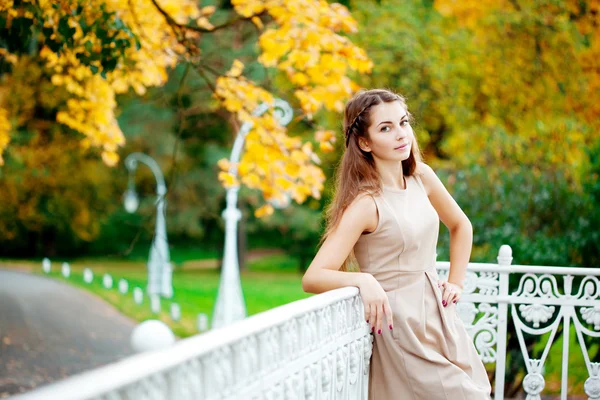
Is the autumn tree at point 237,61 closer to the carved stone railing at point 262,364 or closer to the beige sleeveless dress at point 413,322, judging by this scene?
the carved stone railing at point 262,364

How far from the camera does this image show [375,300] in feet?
10.1

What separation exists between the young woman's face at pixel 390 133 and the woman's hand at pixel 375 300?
52 centimetres

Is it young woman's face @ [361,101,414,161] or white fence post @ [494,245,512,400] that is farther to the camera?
white fence post @ [494,245,512,400]

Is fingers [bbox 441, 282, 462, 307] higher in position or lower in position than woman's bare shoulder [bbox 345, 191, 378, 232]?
lower

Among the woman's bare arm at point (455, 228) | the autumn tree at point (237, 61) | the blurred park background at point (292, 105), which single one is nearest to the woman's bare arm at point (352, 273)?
the woman's bare arm at point (455, 228)

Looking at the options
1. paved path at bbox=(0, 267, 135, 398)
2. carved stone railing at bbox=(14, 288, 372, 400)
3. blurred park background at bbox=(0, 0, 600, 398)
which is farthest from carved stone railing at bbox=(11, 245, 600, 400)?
paved path at bbox=(0, 267, 135, 398)

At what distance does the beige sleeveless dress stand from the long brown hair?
0.09 metres

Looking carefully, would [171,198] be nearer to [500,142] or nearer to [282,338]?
[500,142]

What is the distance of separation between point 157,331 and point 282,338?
38 centimetres

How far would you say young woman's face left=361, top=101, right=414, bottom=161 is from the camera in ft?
10.6

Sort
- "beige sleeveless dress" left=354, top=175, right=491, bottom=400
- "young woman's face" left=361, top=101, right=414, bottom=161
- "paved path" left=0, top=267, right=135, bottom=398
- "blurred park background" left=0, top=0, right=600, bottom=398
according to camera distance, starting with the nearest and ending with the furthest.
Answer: "beige sleeveless dress" left=354, top=175, right=491, bottom=400 → "young woman's face" left=361, top=101, right=414, bottom=161 → "blurred park background" left=0, top=0, right=600, bottom=398 → "paved path" left=0, top=267, right=135, bottom=398

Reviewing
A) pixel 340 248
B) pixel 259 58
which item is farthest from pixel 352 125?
pixel 259 58

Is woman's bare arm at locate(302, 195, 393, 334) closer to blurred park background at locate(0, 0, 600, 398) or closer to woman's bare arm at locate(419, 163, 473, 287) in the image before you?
woman's bare arm at locate(419, 163, 473, 287)

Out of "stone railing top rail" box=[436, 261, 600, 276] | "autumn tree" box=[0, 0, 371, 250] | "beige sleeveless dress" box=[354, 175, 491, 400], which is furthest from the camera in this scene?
"autumn tree" box=[0, 0, 371, 250]
